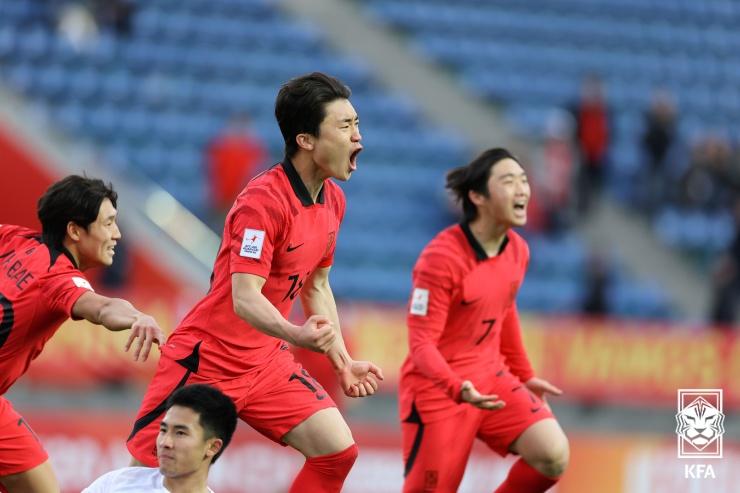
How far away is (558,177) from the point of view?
1566 centimetres

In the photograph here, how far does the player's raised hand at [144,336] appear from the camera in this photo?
5.18 metres

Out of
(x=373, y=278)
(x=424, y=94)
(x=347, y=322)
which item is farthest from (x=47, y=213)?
(x=424, y=94)

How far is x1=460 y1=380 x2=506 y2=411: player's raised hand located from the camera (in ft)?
21.0

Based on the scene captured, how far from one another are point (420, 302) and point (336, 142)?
136 cm

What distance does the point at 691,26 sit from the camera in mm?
19953

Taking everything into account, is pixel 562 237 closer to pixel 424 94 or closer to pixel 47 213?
pixel 424 94

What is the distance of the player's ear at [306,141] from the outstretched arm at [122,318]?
1069mm

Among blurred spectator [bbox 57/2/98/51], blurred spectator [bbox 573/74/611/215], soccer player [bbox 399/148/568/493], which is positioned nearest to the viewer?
soccer player [bbox 399/148/568/493]

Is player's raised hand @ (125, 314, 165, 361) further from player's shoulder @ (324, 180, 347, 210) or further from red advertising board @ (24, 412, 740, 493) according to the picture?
red advertising board @ (24, 412, 740, 493)

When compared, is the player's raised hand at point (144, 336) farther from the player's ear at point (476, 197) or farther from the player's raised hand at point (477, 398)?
the player's ear at point (476, 197)

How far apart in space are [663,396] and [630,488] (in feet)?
6.97

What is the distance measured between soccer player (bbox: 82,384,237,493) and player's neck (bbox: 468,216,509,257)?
2309 mm

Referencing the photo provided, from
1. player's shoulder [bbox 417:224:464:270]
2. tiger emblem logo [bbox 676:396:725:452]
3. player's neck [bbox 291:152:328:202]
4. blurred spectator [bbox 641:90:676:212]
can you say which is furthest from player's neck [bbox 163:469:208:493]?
blurred spectator [bbox 641:90:676:212]

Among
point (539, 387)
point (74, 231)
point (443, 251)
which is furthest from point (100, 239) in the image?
point (539, 387)
